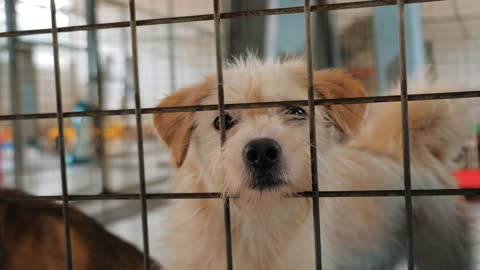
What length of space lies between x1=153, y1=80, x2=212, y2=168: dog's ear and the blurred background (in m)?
1.32

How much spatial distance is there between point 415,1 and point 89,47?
9.42ft

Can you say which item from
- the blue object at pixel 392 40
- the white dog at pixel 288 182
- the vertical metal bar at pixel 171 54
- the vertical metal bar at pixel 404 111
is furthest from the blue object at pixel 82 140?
the vertical metal bar at pixel 404 111

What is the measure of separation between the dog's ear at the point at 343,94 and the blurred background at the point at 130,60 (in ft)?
4.63

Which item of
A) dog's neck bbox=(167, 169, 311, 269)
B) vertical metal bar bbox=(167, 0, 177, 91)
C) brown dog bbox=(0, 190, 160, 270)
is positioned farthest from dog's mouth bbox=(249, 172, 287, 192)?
vertical metal bar bbox=(167, 0, 177, 91)

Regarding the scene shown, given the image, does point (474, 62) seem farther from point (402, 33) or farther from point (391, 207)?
point (402, 33)

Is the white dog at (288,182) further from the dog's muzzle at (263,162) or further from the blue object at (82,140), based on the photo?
the blue object at (82,140)

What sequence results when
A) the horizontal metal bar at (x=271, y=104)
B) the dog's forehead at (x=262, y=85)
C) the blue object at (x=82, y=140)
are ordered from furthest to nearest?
the blue object at (x=82, y=140) < the dog's forehead at (x=262, y=85) < the horizontal metal bar at (x=271, y=104)

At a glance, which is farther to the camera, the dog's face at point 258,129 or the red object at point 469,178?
the red object at point 469,178

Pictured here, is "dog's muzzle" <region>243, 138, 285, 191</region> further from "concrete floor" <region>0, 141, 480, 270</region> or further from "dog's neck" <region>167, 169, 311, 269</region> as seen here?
"concrete floor" <region>0, 141, 480, 270</region>

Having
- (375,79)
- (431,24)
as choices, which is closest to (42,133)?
(375,79)

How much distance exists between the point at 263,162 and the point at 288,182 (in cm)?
7

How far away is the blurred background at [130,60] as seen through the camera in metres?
2.92

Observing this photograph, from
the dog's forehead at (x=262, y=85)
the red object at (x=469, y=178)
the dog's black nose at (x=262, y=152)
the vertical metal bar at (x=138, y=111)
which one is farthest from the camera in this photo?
the red object at (x=469, y=178)

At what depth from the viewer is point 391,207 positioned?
1.56 meters
